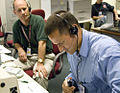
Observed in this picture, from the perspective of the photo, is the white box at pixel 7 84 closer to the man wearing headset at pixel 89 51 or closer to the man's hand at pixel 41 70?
the man wearing headset at pixel 89 51

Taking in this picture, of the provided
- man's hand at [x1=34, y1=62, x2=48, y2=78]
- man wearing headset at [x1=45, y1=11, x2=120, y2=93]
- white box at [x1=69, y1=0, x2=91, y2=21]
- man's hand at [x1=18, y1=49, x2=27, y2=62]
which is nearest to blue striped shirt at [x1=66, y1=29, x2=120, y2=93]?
man wearing headset at [x1=45, y1=11, x2=120, y2=93]

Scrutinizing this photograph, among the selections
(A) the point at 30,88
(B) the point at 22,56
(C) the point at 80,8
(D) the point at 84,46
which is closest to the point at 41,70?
(B) the point at 22,56

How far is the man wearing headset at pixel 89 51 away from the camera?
862 millimetres

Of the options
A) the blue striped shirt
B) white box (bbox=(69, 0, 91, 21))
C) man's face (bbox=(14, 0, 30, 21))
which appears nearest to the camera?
the blue striped shirt

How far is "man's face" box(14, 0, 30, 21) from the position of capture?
193cm

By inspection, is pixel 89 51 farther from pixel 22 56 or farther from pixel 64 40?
pixel 22 56

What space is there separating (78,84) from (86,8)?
9.89 ft

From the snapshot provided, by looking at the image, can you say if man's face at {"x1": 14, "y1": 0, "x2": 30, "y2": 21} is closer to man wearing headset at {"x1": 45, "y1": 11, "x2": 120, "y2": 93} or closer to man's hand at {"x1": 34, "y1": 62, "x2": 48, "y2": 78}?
man's hand at {"x1": 34, "y1": 62, "x2": 48, "y2": 78}

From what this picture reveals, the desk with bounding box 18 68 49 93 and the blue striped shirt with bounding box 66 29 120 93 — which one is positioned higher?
the blue striped shirt with bounding box 66 29 120 93

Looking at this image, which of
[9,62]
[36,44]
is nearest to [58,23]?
[9,62]

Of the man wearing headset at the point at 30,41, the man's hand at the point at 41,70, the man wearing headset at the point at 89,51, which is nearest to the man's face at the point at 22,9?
the man wearing headset at the point at 30,41

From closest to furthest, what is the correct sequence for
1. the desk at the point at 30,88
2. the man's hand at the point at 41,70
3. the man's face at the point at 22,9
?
the desk at the point at 30,88 < the man's hand at the point at 41,70 < the man's face at the point at 22,9

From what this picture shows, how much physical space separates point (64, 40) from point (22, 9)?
3.65ft

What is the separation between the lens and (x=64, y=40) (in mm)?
993
